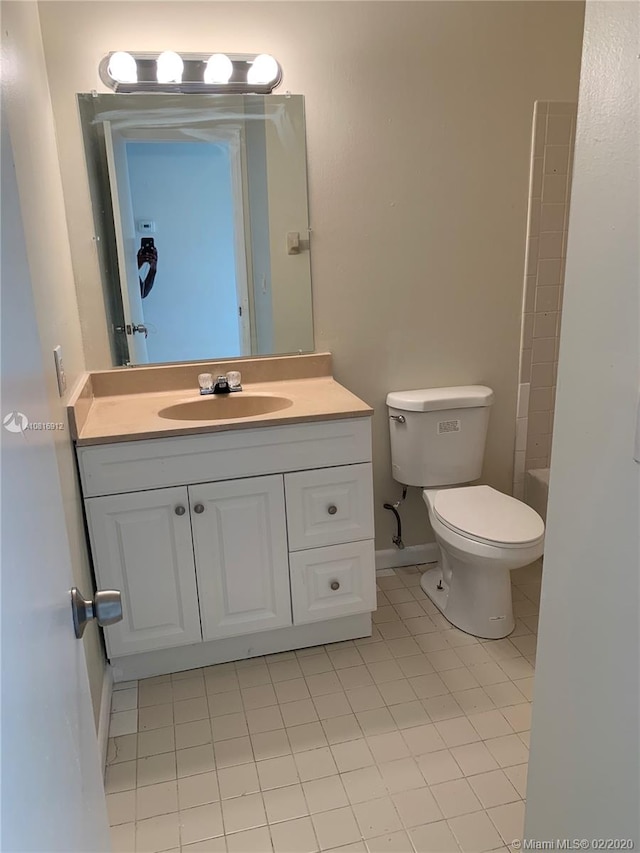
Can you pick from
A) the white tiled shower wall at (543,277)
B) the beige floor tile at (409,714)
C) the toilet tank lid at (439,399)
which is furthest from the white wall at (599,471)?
the white tiled shower wall at (543,277)

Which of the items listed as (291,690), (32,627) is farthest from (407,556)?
(32,627)

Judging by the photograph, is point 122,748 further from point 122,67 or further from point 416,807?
point 122,67

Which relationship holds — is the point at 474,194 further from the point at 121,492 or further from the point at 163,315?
the point at 121,492

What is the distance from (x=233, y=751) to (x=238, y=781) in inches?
4.2

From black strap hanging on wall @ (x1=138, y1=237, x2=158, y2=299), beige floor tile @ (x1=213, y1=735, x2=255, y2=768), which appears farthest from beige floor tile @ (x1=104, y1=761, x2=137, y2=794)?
black strap hanging on wall @ (x1=138, y1=237, x2=158, y2=299)

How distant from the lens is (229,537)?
195 cm

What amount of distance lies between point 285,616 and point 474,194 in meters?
1.67

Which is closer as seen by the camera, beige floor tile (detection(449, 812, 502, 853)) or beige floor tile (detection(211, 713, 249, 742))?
beige floor tile (detection(449, 812, 502, 853))

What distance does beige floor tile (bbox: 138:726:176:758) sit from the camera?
1.74m

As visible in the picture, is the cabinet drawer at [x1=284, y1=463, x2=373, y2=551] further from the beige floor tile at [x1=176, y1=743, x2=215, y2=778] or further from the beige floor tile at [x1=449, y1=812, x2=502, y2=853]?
the beige floor tile at [x1=449, y1=812, x2=502, y2=853]

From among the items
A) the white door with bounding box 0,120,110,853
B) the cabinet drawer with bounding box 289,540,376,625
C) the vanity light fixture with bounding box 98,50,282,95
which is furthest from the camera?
the cabinet drawer with bounding box 289,540,376,625

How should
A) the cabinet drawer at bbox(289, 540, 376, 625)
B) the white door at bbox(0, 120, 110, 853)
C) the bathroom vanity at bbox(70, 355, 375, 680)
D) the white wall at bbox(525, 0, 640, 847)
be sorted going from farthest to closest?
the cabinet drawer at bbox(289, 540, 376, 625)
the bathroom vanity at bbox(70, 355, 375, 680)
the white wall at bbox(525, 0, 640, 847)
the white door at bbox(0, 120, 110, 853)

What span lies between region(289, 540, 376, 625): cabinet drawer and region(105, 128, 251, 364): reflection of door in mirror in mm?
785

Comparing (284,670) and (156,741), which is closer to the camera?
(156,741)
